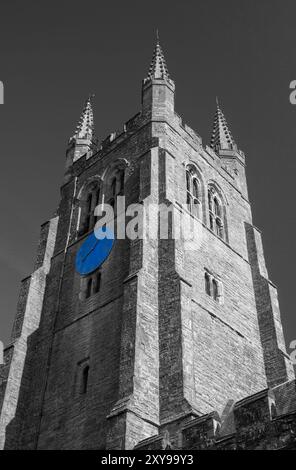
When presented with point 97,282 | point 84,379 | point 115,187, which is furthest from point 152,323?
point 115,187

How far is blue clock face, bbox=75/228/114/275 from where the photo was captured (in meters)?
24.2

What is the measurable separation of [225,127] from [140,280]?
1990 cm

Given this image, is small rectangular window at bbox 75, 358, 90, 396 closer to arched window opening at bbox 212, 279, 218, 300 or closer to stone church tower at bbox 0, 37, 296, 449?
stone church tower at bbox 0, 37, 296, 449

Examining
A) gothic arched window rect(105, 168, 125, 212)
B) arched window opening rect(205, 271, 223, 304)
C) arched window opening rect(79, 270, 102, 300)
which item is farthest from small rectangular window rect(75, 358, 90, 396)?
gothic arched window rect(105, 168, 125, 212)

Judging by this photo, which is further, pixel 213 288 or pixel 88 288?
pixel 88 288

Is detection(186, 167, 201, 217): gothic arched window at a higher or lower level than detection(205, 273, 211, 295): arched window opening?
higher

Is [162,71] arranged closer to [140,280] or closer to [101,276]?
[101,276]

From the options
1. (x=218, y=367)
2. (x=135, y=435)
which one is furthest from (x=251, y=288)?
(x=135, y=435)

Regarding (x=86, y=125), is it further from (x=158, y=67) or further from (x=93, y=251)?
(x=93, y=251)

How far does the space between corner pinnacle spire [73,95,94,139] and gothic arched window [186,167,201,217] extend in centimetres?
936

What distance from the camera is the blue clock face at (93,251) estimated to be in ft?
79.6

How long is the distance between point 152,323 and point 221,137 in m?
19.6

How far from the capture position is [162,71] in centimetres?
3209

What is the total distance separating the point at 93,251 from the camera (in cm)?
2508
